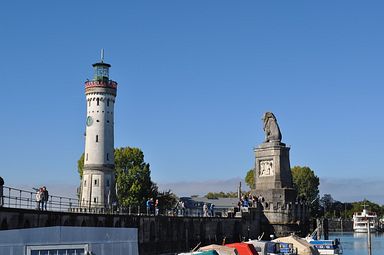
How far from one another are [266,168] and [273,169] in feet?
4.27

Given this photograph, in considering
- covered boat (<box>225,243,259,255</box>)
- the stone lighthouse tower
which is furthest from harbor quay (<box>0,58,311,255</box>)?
covered boat (<box>225,243,259,255</box>)

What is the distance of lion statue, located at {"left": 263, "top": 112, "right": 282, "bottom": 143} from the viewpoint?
85.8 metres

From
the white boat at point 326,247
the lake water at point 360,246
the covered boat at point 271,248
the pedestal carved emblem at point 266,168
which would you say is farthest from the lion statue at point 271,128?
the covered boat at point 271,248

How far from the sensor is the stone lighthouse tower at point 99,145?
81.4 meters

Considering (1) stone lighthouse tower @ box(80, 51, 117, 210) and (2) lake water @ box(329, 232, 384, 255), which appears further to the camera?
(2) lake water @ box(329, 232, 384, 255)

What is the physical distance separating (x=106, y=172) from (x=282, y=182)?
2361cm

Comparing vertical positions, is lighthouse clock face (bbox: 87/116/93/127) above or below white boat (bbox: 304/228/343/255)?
above

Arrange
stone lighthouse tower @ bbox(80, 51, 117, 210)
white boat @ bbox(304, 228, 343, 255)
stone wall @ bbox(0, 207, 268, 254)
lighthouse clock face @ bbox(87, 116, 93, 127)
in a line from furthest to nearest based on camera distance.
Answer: lighthouse clock face @ bbox(87, 116, 93, 127), stone lighthouse tower @ bbox(80, 51, 117, 210), white boat @ bbox(304, 228, 343, 255), stone wall @ bbox(0, 207, 268, 254)

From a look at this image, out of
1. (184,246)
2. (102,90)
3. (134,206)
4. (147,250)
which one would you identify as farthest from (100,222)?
(134,206)

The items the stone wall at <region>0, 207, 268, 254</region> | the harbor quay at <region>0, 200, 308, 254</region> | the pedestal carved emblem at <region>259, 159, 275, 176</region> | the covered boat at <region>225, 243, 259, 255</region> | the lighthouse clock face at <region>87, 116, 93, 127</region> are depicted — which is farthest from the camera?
the pedestal carved emblem at <region>259, 159, 275, 176</region>

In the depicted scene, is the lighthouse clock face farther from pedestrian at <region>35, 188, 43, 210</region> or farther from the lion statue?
pedestrian at <region>35, 188, 43, 210</region>

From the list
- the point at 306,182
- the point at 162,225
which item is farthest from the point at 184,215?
the point at 306,182

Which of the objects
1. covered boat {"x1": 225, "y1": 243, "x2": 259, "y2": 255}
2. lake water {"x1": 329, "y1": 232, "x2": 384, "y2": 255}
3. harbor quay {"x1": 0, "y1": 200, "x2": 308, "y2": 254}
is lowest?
lake water {"x1": 329, "y1": 232, "x2": 384, "y2": 255}

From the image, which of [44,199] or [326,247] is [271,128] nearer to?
[326,247]
